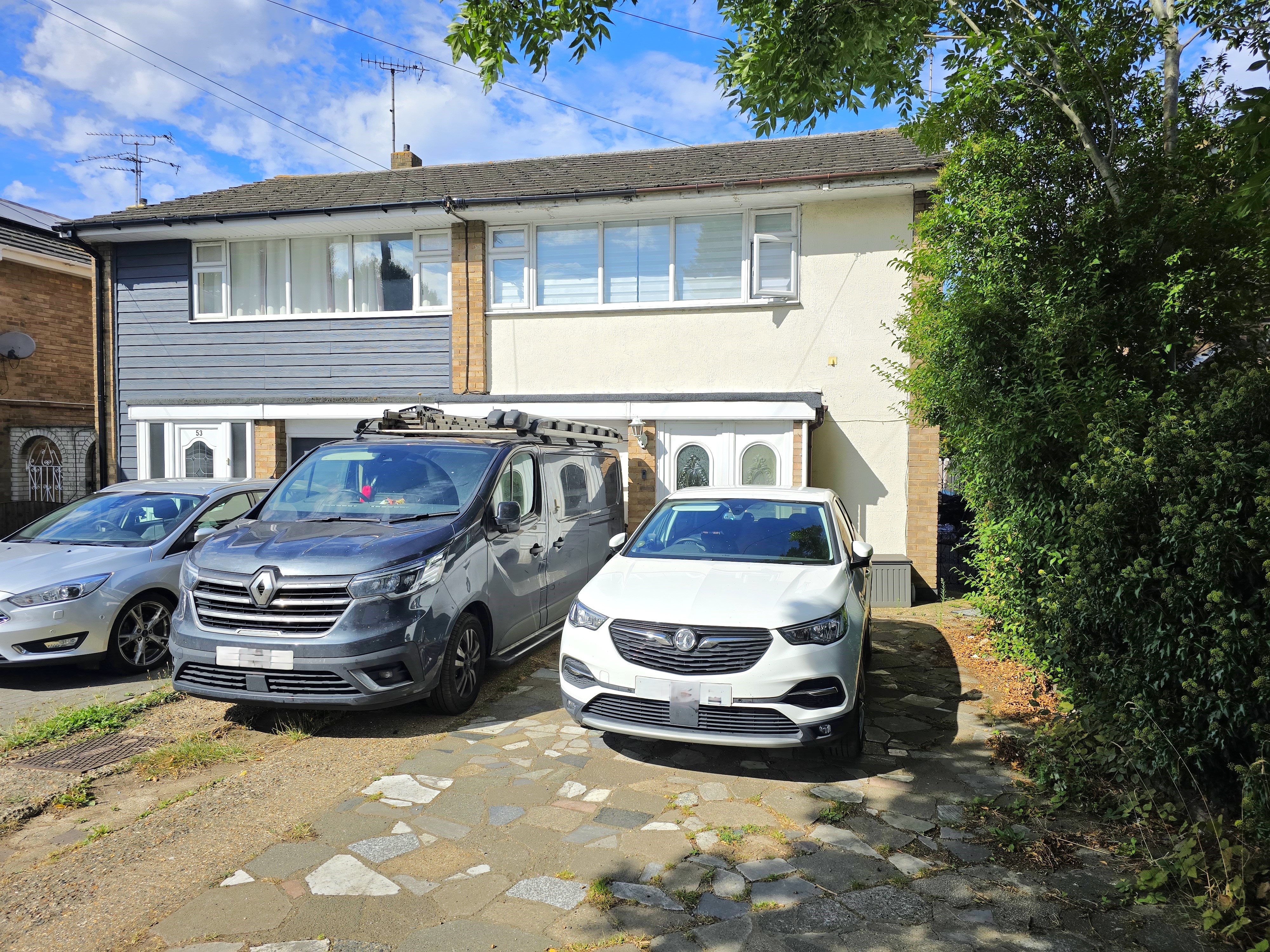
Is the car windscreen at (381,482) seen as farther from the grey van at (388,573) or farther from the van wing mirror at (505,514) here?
the van wing mirror at (505,514)

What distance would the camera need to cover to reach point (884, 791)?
4590 mm

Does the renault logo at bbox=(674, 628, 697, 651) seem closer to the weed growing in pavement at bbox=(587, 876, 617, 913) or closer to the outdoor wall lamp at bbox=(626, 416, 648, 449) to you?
the weed growing in pavement at bbox=(587, 876, 617, 913)

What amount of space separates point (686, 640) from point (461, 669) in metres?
1.94

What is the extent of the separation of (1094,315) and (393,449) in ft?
16.8

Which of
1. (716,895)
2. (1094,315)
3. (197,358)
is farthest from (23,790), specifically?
(197,358)

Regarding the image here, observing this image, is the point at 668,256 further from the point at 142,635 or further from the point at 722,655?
the point at 722,655

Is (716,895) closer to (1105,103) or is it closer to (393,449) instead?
(393,449)

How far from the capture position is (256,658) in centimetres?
507

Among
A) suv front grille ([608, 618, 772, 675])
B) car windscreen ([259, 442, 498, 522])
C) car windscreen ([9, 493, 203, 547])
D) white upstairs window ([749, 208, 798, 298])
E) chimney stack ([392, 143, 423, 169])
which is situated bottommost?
suv front grille ([608, 618, 772, 675])

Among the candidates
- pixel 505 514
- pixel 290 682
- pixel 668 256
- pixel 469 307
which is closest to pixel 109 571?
pixel 290 682

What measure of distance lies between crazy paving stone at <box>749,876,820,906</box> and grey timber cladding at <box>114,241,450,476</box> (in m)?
10.5

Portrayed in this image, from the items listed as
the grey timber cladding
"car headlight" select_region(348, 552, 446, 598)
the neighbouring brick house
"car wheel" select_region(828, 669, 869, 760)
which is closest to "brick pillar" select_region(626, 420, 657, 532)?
the grey timber cladding

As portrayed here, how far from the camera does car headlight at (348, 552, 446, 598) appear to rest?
202 inches

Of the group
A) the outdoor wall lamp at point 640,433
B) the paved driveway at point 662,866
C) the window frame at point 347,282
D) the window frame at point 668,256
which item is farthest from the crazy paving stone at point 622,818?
the window frame at point 347,282
